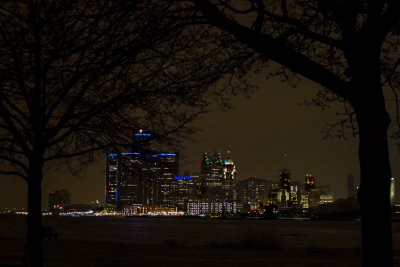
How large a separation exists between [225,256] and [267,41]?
14.0m

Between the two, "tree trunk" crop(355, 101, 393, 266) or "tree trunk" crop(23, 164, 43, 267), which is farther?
"tree trunk" crop(23, 164, 43, 267)

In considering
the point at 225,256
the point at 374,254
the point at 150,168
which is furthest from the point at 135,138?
the point at 225,256

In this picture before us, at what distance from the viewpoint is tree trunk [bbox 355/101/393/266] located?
837 centimetres

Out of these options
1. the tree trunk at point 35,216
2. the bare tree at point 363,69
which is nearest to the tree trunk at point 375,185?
the bare tree at point 363,69

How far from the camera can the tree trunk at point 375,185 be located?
837 cm

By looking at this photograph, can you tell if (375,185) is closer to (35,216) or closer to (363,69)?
(363,69)

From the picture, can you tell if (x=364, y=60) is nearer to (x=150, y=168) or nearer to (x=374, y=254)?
(x=374, y=254)

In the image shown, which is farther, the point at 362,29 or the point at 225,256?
→ the point at 225,256

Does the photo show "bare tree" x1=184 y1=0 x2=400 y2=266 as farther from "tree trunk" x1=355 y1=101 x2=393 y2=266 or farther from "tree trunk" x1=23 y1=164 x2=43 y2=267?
"tree trunk" x1=23 y1=164 x2=43 y2=267

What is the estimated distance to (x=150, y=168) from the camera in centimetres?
1536

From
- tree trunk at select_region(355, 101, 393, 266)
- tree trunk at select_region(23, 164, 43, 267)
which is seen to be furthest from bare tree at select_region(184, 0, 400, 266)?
tree trunk at select_region(23, 164, 43, 267)

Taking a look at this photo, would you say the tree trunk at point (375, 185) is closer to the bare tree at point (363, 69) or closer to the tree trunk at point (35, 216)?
the bare tree at point (363, 69)

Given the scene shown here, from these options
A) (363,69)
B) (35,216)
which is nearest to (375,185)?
(363,69)

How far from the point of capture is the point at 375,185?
8.41 meters
